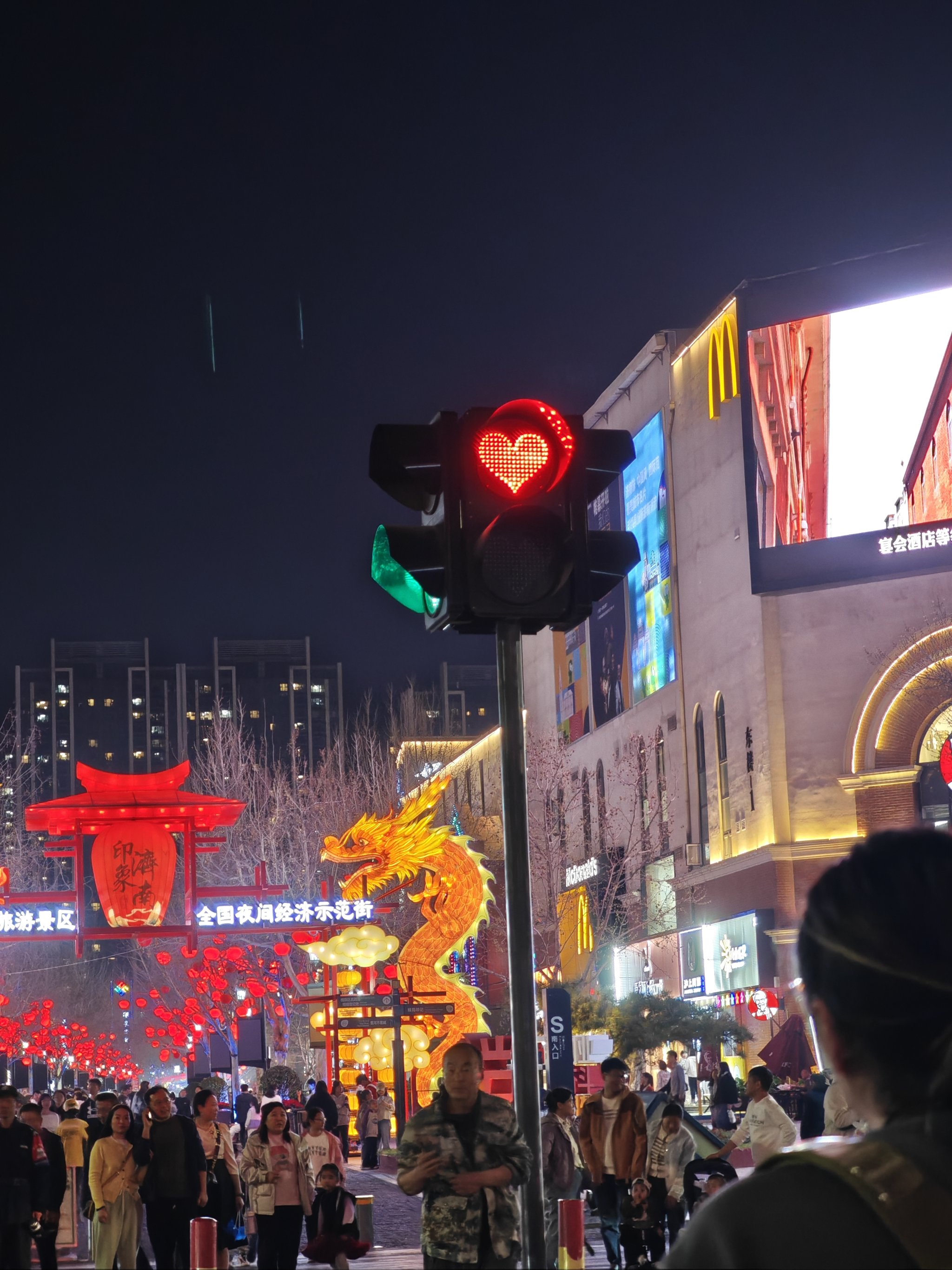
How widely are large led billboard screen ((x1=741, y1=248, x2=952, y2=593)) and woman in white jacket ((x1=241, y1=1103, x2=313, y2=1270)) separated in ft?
101

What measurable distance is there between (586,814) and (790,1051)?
27569 mm

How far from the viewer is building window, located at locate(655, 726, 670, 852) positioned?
49.7 m

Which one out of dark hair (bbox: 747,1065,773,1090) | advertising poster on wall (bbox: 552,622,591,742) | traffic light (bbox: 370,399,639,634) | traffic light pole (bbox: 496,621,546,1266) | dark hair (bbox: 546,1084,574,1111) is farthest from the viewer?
advertising poster on wall (bbox: 552,622,591,742)

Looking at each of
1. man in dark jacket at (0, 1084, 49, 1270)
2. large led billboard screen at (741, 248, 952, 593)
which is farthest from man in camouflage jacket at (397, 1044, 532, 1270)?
large led billboard screen at (741, 248, 952, 593)

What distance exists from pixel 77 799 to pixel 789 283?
24.0 m

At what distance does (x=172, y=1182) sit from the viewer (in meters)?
11.8

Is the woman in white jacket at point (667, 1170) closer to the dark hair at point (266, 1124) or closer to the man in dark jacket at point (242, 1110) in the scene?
the dark hair at point (266, 1124)

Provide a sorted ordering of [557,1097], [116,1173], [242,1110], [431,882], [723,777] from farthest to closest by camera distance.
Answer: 1. [723,777]
2. [242,1110]
3. [431,882]
4. [557,1097]
5. [116,1173]

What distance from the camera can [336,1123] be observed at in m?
23.8

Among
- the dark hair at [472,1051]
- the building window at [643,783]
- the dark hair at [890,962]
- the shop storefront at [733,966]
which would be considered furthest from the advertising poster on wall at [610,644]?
the dark hair at [890,962]

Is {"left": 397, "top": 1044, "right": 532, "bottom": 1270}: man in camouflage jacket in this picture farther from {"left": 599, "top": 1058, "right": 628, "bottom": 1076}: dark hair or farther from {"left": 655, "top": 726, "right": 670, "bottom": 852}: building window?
{"left": 655, "top": 726, "right": 670, "bottom": 852}: building window

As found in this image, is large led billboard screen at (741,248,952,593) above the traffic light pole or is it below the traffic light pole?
above

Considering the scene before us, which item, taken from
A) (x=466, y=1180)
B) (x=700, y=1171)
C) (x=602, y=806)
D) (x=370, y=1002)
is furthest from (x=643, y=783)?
(x=466, y=1180)

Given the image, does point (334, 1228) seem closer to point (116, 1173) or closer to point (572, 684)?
point (116, 1173)
